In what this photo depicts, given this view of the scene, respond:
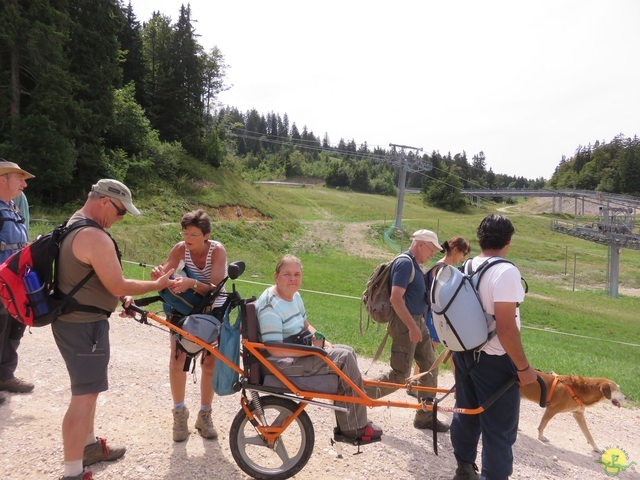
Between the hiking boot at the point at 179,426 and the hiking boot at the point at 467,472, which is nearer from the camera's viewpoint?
the hiking boot at the point at 467,472

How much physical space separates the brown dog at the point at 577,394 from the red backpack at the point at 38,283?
194 inches

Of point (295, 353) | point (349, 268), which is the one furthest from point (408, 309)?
point (349, 268)

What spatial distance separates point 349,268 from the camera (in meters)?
28.7

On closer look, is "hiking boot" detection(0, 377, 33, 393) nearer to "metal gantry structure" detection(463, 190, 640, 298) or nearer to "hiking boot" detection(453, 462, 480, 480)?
"hiking boot" detection(453, 462, 480, 480)

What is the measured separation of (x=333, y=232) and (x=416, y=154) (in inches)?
540

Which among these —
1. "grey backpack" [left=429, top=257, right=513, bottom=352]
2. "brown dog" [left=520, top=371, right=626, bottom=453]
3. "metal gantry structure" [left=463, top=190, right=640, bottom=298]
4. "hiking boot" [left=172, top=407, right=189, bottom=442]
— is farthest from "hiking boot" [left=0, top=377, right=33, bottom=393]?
"metal gantry structure" [left=463, top=190, right=640, bottom=298]

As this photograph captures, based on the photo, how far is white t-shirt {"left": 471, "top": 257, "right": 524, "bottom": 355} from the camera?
3.16 meters

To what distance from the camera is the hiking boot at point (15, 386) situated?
4832mm

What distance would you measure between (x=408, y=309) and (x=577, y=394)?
236cm

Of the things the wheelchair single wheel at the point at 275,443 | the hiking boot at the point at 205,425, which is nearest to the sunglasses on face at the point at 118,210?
the wheelchair single wheel at the point at 275,443

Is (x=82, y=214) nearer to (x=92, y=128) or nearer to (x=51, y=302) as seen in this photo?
(x=51, y=302)

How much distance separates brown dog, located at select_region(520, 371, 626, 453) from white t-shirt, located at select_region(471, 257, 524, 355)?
7.00 ft

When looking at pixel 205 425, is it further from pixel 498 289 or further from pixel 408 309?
pixel 498 289

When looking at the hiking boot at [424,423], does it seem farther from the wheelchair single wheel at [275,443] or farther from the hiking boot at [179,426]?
the hiking boot at [179,426]
